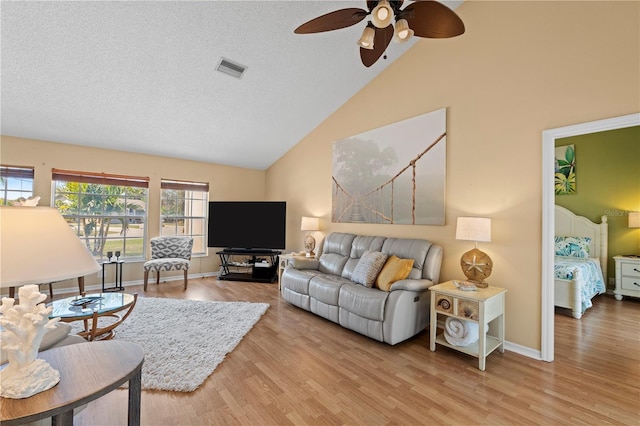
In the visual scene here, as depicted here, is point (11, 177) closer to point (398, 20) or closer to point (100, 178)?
point (100, 178)

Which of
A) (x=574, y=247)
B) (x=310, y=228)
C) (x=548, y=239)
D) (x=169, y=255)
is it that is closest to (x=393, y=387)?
(x=548, y=239)

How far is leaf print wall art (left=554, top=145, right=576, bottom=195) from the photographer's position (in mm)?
5117

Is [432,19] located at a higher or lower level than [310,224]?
higher

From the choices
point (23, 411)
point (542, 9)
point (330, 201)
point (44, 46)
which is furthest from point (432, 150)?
point (44, 46)

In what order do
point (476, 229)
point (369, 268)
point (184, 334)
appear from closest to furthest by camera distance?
point (476, 229) < point (184, 334) < point (369, 268)

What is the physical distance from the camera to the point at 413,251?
3.40 metres

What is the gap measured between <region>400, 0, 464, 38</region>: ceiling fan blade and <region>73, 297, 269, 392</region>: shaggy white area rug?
3.06m

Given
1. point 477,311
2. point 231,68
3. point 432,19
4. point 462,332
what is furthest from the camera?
point 231,68

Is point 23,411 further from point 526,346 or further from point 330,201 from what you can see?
point 330,201

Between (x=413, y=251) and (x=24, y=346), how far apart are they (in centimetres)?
321

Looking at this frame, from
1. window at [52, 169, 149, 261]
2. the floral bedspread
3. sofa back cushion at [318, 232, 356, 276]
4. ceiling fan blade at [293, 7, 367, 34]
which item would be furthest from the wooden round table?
the floral bedspread

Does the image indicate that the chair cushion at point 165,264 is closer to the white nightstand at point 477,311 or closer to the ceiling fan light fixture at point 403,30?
the white nightstand at point 477,311

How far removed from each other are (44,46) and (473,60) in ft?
14.6

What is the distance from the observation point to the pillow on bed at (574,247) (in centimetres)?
457
